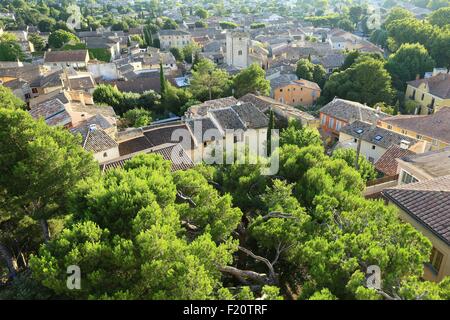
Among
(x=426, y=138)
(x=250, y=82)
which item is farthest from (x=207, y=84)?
(x=426, y=138)

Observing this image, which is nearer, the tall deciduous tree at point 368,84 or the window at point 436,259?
the window at point 436,259

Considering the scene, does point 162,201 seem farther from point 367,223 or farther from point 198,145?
point 198,145

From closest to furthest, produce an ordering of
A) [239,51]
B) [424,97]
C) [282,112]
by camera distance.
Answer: [282,112] < [424,97] < [239,51]

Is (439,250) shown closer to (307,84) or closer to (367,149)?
(367,149)

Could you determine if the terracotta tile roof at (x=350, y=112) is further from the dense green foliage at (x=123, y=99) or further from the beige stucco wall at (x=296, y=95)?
the dense green foliage at (x=123, y=99)

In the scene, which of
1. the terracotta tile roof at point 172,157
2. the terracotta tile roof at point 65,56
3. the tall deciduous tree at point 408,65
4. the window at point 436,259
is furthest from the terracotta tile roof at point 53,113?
the tall deciduous tree at point 408,65

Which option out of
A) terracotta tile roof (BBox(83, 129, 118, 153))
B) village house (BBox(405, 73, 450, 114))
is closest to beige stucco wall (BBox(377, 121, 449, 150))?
village house (BBox(405, 73, 450, 114))
